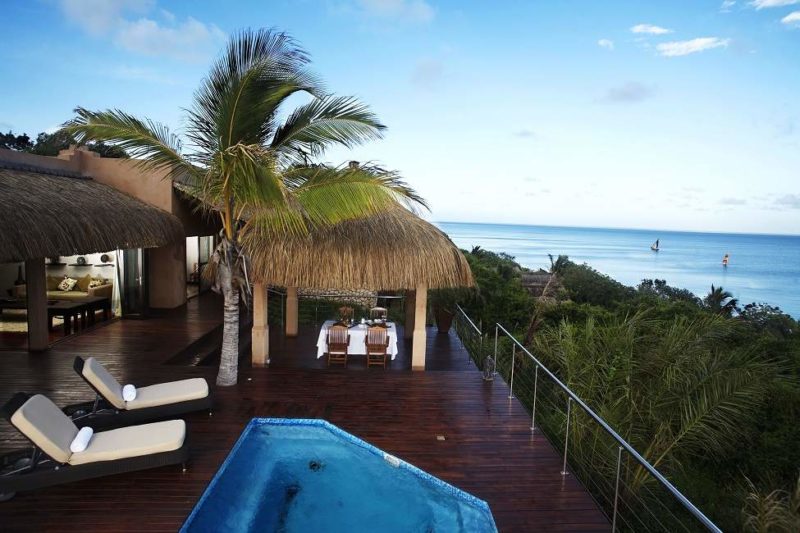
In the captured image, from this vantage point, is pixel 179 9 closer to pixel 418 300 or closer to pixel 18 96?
pixel 18 96

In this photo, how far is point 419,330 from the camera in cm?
793

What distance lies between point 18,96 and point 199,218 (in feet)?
40.6

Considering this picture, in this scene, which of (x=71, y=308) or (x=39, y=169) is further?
(x=71, y=308)

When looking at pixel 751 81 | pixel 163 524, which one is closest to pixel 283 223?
pixel 163 524

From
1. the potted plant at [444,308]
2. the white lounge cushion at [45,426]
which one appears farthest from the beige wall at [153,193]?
the potted plant at [444,308]

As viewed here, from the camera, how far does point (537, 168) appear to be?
43812mm

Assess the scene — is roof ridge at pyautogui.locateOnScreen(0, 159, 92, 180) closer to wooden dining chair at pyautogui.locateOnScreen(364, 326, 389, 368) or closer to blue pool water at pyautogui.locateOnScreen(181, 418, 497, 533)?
blue pool water at pyautogui.locateOnScreen(181, 418, 497, 533)

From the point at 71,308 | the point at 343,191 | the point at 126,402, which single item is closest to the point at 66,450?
the point at 126,402

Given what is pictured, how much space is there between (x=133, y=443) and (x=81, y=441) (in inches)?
16.2

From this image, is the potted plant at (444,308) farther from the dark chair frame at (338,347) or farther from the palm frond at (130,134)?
the palm frond at (130,134)

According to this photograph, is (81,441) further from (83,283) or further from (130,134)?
(83,283)

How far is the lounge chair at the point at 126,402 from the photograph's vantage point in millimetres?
4968

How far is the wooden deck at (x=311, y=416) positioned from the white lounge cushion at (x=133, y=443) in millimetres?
308

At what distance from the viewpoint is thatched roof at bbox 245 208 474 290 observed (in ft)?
24.1
